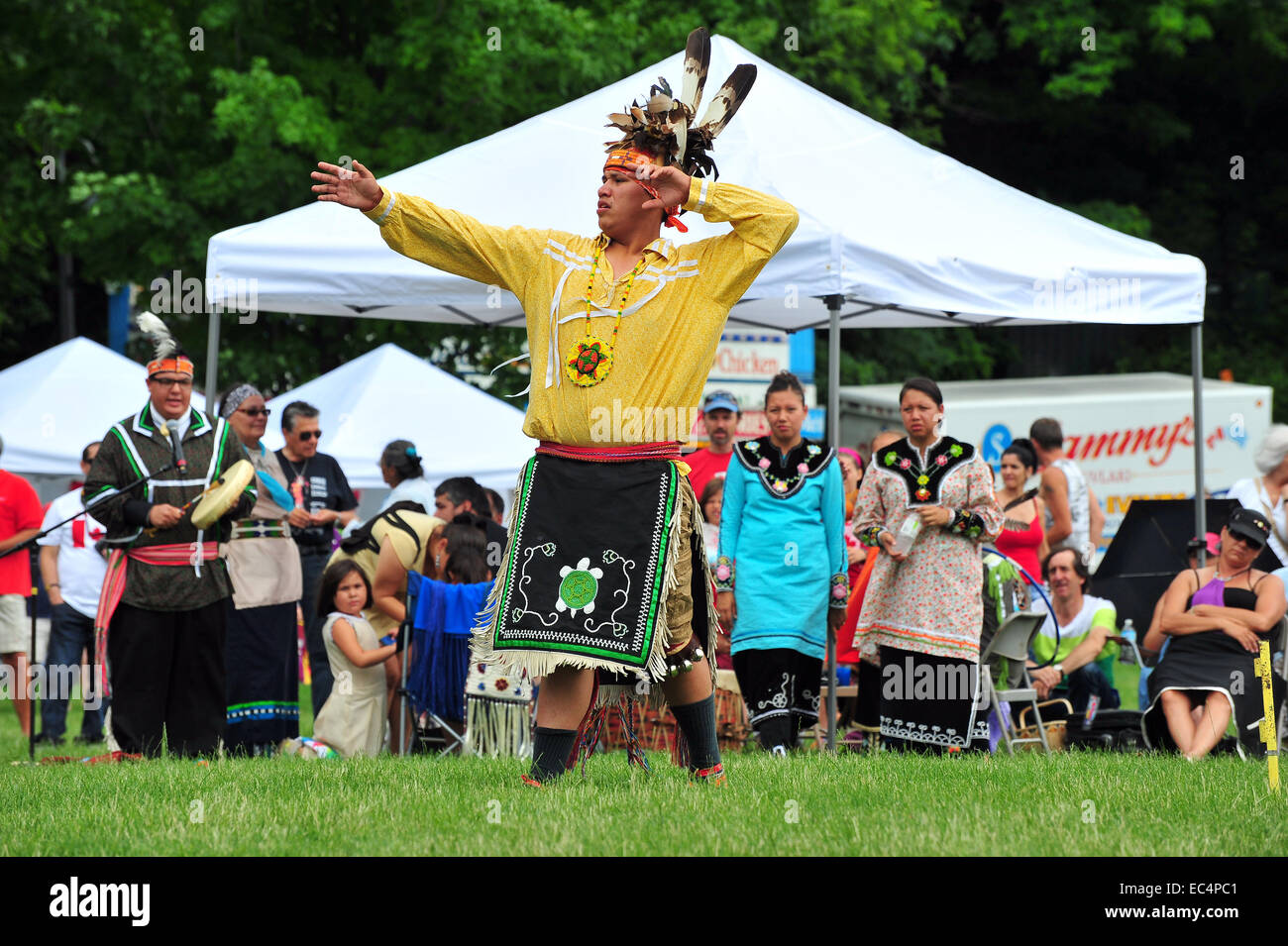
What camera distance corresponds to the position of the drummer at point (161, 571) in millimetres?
7699

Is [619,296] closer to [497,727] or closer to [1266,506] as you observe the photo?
[497,727]

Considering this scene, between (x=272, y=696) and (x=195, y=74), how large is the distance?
9.85 metres

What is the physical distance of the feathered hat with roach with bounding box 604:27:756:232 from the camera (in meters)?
5.59

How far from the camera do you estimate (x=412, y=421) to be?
14.0m

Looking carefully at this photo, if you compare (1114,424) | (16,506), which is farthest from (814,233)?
(1114,424)

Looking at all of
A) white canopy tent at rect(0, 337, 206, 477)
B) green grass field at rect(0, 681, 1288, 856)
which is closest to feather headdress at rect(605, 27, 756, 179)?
green grass field at rect(0, 681, 1288, 856)

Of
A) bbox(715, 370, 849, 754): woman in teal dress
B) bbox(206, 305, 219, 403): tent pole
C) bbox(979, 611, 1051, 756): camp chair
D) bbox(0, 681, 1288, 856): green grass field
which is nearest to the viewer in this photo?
bbox(0, 681, 1288, 856): green grass field

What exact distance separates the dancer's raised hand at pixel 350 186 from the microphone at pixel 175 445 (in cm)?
267

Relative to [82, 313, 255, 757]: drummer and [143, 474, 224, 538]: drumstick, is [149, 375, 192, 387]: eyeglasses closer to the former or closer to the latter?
[82, 313, 255, 757]: drummer

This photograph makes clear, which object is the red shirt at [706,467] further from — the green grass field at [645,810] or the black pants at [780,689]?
the green grass field at [645,810]

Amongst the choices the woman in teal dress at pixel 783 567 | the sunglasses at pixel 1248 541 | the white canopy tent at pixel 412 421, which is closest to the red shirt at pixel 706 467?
the woman in teal dress at pixel 783 567

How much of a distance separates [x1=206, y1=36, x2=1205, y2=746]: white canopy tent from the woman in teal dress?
30 centimetres

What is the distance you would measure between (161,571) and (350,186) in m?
2.95

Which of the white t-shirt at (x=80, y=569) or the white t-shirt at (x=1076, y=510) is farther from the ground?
the white t-shirt at (x=1076, y=510)
